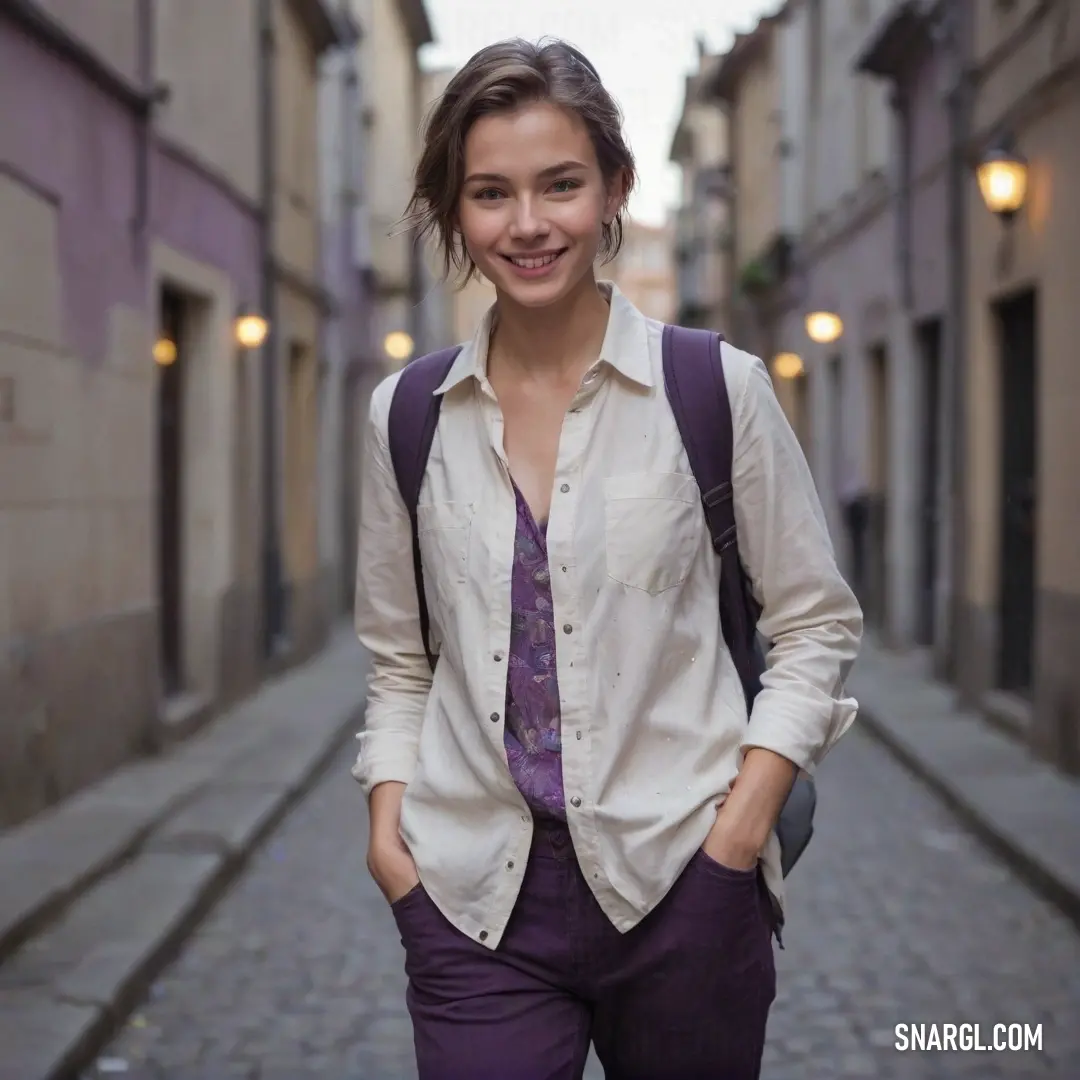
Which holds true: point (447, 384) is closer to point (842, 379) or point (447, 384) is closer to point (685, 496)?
point (685, 496)

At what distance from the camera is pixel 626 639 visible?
2146 mm

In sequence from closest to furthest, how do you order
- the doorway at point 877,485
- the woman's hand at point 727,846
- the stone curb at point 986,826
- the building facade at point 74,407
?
the woman's hand at point 727,846
the stone curb at point 986,826
the building facade at point 74,407
the doorway at point 877,485

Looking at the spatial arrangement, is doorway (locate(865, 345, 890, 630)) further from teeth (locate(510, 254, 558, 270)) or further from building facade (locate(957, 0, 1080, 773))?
teeth (locate(510, 254, 558, 270))

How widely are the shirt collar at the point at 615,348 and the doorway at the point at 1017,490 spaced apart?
27.0 ft

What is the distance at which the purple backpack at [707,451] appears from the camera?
2195 mm

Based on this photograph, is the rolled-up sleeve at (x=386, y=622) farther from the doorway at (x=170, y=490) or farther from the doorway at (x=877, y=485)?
the doorway at (x=877, y=485)

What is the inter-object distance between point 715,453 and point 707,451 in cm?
1

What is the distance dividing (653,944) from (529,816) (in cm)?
21

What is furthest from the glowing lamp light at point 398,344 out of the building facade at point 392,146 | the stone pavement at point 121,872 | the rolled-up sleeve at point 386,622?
the rolled-up sleeve at point 386,622

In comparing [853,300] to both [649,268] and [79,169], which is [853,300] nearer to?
[79,169]

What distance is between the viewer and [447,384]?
7.63 feet

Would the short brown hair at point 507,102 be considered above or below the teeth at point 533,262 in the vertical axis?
above

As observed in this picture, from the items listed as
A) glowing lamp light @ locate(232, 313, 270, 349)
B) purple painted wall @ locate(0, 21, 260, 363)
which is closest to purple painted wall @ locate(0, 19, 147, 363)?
purple painted wall @ locate(0, 21, 260, 363)

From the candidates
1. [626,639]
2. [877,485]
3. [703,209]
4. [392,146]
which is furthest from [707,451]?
[703,209]
